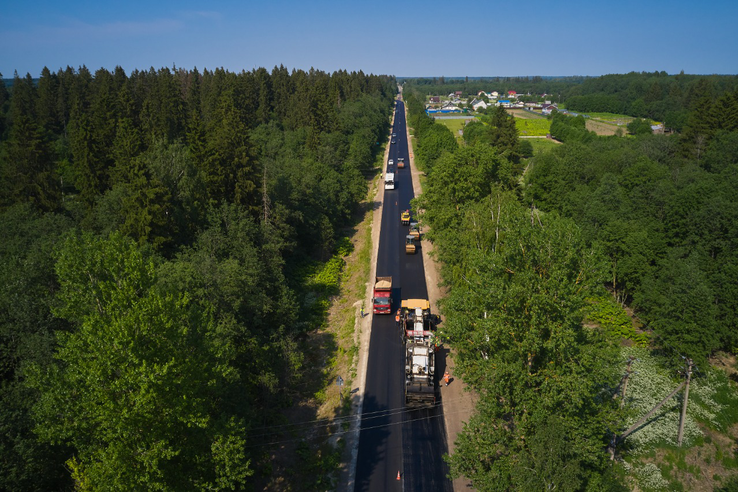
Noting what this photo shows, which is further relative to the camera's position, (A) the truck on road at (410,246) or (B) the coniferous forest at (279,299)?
(A) the truck on road at (410,246)

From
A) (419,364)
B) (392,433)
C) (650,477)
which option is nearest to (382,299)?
(419,364)

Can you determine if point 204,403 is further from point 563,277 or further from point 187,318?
point 563,277

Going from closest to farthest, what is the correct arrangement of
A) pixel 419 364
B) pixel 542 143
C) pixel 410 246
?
pixel 419 364 → pixel 410 246 → pixel 542 143

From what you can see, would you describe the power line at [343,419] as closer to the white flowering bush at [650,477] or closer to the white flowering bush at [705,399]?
the white flowering bush at [650,477]

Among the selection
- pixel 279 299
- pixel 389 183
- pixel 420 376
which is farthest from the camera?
pixel 389 183

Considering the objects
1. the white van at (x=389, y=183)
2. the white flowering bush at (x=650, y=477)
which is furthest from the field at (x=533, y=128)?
the white flowering bush at (x=650, y=477)

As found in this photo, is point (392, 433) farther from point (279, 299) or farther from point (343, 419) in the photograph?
point (279, 299)
